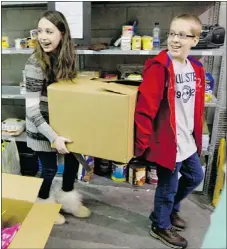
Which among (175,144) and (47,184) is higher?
(175,144)

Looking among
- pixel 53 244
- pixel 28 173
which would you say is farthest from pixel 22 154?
pixel 53 244

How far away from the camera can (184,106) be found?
1633 millimetres

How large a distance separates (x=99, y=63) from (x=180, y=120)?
1227 mm

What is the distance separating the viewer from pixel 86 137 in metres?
1.55

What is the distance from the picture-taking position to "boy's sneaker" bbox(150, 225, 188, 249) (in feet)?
6.20

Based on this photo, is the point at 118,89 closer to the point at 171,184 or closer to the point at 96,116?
the point at 96,116

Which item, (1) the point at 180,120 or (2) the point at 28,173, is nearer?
(1) the point at 180,120

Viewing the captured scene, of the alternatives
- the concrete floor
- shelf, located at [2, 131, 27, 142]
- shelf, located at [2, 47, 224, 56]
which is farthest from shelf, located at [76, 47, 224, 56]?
the concrete floor

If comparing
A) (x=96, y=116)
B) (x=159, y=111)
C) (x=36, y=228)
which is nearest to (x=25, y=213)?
(x=36, y=228)

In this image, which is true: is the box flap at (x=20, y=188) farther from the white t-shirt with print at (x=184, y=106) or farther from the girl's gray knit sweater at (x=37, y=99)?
the white t-shirt with print at (x=184, y=106)

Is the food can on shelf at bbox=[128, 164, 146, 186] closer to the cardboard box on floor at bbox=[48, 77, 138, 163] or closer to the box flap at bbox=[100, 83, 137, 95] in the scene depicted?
the cardboard box on floor at bbox=[48, 77, 138, 163]

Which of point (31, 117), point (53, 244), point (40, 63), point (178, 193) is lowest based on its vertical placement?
point (53, 244)

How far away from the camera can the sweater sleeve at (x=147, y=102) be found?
1.51 meters

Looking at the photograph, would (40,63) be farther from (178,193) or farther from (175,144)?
(178,193)
